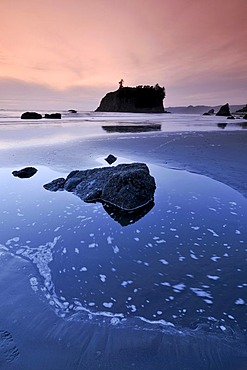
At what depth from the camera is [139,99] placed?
126 meters

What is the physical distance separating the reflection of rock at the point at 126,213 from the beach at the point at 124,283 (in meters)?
0.16

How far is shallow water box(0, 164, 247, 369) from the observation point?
109 inches

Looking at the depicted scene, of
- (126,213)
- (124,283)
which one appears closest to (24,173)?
(126,213)

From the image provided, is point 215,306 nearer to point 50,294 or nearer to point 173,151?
point 50,294

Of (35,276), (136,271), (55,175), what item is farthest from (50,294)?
(55,175)

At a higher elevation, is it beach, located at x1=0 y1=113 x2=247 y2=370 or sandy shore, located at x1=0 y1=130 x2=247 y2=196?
beach, located at x1=0 y1=113 x2=247 y2=370

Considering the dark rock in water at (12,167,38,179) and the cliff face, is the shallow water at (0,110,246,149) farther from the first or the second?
the cliff face

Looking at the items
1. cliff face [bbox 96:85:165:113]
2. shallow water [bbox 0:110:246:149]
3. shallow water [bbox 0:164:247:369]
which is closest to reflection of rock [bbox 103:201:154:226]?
shallow water [bbox 0:164:247:369]

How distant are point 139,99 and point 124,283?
130403 millimetres

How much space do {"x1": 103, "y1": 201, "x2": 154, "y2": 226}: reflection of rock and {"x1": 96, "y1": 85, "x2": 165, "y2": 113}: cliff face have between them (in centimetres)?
12450

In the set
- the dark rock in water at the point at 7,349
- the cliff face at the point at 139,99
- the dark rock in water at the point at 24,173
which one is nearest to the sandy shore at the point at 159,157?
the dark rock in water at the point at 24,173

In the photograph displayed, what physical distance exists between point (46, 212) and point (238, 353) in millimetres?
4507

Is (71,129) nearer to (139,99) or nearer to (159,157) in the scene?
(159,157)

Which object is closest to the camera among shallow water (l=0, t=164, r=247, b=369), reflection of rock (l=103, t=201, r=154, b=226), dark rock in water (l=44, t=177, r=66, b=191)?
shallow water (l=0, t=164, r=247, b=369)
